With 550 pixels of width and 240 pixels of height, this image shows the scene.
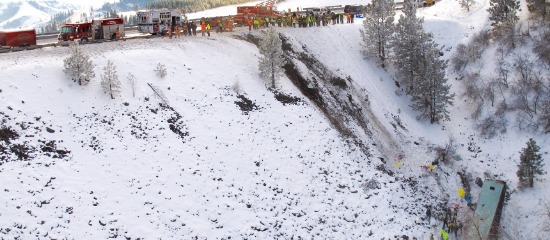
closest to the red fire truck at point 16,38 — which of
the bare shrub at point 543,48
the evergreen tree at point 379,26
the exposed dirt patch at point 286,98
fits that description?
the exposed dirt patch at point 286,98

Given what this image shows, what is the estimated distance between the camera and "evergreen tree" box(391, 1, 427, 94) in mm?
42969

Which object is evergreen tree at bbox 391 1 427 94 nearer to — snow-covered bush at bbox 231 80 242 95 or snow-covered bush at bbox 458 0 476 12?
snow-covered bush at bbox 458 0 476 12

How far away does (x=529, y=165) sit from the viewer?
99.8ft

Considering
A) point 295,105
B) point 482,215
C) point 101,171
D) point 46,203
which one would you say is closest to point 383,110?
point 295,105

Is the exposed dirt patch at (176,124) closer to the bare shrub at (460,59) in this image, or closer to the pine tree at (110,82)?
the pine tree at (110,82)

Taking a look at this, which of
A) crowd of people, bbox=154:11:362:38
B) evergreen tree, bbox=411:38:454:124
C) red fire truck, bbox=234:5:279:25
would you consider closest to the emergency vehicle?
crowd of people, bbox=154:11:362:38

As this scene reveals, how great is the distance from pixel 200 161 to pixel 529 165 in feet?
74.0

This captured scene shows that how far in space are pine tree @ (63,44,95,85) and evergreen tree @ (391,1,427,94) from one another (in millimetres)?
29351

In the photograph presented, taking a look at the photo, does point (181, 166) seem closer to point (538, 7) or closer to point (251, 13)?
point (251, 13)

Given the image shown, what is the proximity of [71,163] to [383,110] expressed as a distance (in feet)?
94.0

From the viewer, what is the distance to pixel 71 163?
72.8 ft

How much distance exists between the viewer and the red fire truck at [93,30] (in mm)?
38156

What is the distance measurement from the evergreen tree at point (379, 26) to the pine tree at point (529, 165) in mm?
19527

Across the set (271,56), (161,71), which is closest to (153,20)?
(161,71)
